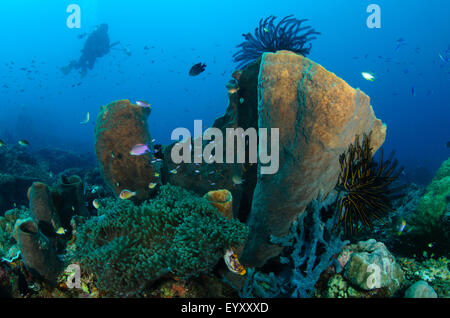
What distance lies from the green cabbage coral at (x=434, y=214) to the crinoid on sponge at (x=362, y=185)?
1.30 meters

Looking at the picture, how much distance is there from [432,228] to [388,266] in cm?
191

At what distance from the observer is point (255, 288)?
325 centimetres

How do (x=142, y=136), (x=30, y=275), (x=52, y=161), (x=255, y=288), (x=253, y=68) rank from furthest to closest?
1. (x=52, y=161)
2. (x=142, y=136)
3. (x=253, y=68)
4. (x=30, y=275)
5. (x=255, y=288)

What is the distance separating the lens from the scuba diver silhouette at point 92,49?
90.9 feet

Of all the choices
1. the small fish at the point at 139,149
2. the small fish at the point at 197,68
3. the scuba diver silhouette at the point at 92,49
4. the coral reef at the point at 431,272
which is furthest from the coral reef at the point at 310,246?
the scuba diver silhouette at the point at 92,49

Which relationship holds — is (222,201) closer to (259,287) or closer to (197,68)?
(259,287)

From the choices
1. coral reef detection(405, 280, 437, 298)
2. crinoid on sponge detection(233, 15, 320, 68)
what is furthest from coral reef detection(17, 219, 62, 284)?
crinoid on sponge detection(233, 15, 320, 68)

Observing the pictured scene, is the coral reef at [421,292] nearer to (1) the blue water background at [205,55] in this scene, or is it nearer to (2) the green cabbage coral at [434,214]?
(2) the green cabbage coral at [434,214]

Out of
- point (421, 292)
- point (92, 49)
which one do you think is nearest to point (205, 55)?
point (92, 49)

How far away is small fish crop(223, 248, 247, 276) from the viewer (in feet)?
10.6

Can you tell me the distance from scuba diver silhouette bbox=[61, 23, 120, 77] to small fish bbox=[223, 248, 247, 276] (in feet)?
102
